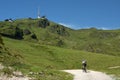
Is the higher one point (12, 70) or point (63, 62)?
point (12, 70)

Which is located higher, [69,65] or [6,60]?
[6,60]

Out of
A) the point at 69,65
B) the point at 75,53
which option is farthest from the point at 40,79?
the point at 75,53

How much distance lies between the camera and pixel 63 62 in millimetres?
97438

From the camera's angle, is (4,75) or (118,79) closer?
(4,75)

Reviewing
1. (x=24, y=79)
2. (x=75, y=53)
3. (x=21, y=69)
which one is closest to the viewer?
(x=24, y=79)

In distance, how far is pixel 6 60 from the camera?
43.8m

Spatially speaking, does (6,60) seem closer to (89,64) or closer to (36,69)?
(36,69)

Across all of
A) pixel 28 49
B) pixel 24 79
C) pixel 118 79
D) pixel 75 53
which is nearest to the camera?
pixel 24 79

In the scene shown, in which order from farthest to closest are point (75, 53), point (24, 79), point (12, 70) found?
point (75, 53), point (12, 70), point (24, 79)

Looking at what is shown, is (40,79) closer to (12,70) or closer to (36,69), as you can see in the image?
(12,70)

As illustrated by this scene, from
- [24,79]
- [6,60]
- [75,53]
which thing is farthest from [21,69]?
[75,53]

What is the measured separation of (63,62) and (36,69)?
2082 inches

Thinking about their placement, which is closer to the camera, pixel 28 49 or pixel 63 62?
pixel 63 62

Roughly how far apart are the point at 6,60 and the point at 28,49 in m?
62.6
